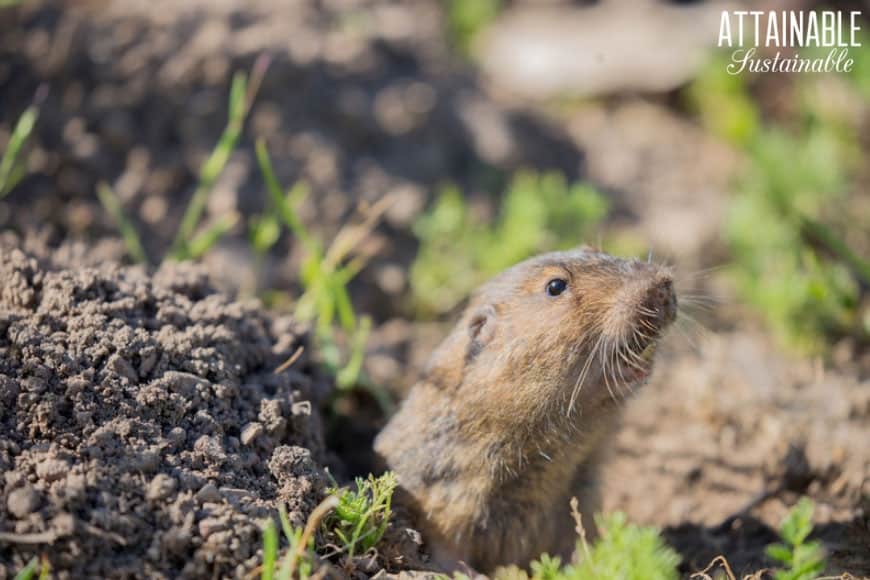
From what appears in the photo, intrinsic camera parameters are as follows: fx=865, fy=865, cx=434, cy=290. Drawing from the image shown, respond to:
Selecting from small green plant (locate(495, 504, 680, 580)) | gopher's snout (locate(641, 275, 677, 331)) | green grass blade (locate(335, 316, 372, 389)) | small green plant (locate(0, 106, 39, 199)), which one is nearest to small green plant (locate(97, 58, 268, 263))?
small green plant (locate(0, 106, 39, 199))

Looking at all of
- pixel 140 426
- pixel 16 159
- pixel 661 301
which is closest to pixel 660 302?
pixel 661 301

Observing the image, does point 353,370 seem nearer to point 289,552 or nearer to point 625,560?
point 289,552

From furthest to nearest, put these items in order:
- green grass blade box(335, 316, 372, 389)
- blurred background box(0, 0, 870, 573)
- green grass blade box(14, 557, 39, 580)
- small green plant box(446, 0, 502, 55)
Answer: small green plant box(446, 0, 502, 55)
blurred background box(0, 0, 870, 573)
green grass blade box(335, 316, 372, 389)
green grass blade box(14, 557, 39, 580)

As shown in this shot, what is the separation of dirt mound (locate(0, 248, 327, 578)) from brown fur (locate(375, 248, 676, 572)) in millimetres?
446

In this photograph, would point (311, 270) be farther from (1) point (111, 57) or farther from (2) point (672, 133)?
(2) point (672, 133)

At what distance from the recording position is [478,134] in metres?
5.10

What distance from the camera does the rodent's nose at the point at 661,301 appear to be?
9.63 feet

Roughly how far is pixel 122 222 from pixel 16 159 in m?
0.67

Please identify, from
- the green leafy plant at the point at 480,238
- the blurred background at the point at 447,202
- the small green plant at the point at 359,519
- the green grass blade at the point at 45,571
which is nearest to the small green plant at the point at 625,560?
the small green plant at the point at 359,519

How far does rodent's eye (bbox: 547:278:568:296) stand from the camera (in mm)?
3020

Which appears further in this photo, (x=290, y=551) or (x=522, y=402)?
(x=522, y=402)

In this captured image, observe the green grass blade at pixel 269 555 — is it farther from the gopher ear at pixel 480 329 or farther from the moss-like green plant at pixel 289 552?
the gopher ear at pixel 480 329

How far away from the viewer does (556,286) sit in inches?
119

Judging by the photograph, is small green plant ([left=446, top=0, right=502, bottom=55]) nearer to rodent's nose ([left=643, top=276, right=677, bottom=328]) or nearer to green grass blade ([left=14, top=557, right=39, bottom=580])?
rodent's nose ([left=643, top=276, right=677, bottom=328])
